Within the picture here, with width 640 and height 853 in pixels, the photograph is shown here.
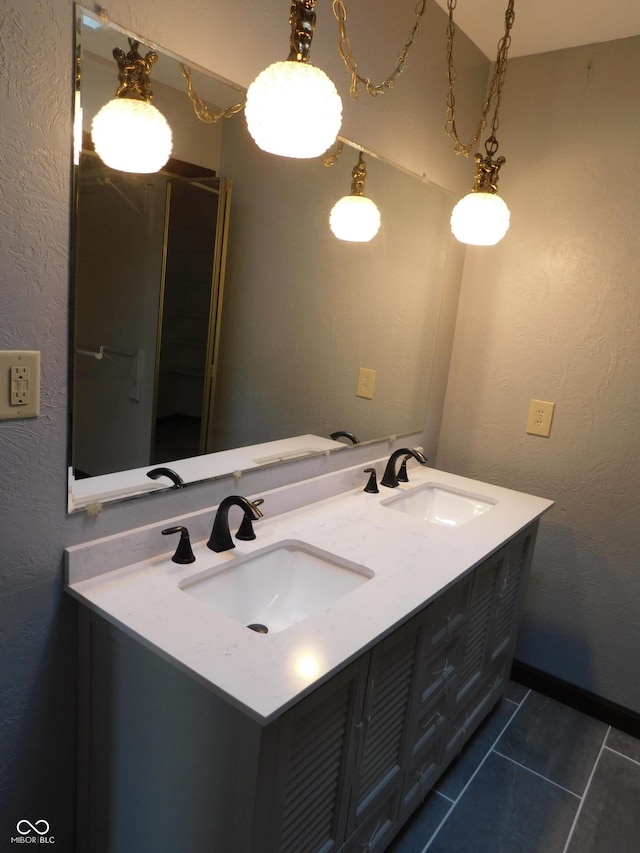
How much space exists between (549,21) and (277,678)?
6.82ft

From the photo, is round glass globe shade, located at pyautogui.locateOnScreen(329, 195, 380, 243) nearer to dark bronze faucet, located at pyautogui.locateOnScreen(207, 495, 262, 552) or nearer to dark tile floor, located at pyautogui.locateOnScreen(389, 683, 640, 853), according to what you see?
dark bronze faucet, located at pyautogui.locateOnScreen(207, 495, 262, 552)

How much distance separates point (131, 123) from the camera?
1086mm

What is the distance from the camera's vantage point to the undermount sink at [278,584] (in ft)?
4.17

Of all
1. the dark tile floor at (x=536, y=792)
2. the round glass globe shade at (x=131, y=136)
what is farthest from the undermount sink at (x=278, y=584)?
the round glass globe shade at (x=131, y=136)

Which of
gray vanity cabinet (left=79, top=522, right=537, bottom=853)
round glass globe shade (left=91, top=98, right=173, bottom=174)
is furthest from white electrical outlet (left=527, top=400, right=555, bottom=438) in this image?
round glass globe shade (left=91, top=98, right=173, bottom=174)

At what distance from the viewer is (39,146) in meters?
0.95

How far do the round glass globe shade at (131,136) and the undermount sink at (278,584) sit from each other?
861mm

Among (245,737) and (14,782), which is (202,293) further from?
(14,782)

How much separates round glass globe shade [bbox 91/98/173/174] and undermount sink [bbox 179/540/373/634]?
861 millimetres

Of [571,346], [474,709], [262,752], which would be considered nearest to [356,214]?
[571,346]

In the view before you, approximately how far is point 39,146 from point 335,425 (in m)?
1.15

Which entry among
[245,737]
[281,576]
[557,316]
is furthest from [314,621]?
[557,316]

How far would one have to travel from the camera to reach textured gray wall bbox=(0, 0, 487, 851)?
93cm

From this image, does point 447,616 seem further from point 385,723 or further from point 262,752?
point 262,752
